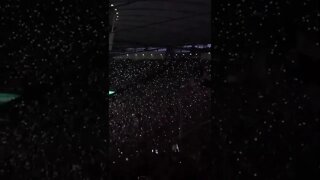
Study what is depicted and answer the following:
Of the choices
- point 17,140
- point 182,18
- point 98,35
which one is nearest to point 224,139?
point 98,35

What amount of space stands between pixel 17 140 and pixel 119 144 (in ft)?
11.7

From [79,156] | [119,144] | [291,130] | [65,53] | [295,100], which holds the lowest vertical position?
[119,144]

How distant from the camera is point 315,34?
1836 mm

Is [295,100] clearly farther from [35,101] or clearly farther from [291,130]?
[35,101]

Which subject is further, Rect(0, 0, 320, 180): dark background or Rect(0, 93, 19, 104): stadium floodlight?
Rect(0, 93, 19, 104): stadium floodlight

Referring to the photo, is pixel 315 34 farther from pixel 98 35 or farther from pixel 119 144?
pixel 119 144

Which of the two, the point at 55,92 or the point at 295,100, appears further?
the point at 55,92

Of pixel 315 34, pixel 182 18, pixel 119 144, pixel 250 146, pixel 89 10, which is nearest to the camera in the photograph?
pixel 315 34

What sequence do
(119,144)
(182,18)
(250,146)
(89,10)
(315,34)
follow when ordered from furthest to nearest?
1. (182,18)
2. (119,144)
3. (89,10)
4. (250,146)
5. (315,34)

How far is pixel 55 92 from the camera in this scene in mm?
2129

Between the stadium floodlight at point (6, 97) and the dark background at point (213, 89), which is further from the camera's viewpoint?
the stadium floodlight at point (6, 97)

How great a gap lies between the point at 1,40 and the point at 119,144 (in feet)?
12.1

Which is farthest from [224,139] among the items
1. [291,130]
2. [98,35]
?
[98,35]

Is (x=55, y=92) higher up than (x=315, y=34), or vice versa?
(x=315, y=34)
